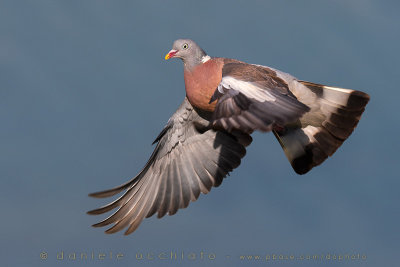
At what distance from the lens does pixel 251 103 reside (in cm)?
708

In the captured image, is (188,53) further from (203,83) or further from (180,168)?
(180,168)

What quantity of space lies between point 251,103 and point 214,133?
9.67ft

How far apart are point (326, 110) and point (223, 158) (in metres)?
1.93

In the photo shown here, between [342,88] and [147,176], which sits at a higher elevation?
[342,88]

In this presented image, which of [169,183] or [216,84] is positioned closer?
[216,84]

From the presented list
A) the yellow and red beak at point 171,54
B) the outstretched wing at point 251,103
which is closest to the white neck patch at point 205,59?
the yellow and red beak at point 171,54

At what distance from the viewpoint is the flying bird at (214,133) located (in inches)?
303

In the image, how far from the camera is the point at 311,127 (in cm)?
924

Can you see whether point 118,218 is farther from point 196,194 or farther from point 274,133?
point 274,133

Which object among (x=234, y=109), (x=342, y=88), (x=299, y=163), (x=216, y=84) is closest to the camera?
(x=234, y=109)

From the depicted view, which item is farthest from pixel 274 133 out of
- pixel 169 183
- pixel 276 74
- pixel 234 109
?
pixel 234 109

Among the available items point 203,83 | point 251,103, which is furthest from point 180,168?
point 251,103

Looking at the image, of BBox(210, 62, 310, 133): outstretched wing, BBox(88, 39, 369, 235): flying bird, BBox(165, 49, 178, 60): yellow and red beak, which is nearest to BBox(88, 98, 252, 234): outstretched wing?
BBox(88, 39, 369, 235): flying bird

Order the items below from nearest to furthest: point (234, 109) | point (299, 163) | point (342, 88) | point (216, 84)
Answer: point (234, 109) < point (216, 84) < point (342, 88) < point (299, 163)
